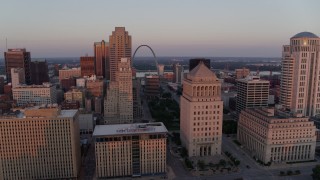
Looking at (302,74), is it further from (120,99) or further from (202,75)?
(120,99)

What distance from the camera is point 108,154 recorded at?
106375 mm

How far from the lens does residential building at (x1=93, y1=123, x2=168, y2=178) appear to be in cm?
10581

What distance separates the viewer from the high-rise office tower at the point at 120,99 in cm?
17075

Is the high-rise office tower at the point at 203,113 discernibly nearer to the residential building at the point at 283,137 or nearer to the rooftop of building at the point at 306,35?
the residential building at the point at 283,137

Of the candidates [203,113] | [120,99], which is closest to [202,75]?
[203,113]

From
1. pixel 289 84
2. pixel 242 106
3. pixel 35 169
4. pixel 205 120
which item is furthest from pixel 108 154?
pixel 289 84

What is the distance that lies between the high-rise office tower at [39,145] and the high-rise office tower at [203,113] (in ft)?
164

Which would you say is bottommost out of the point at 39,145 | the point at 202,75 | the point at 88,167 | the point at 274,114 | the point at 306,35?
the point at 88,167

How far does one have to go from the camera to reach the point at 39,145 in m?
103

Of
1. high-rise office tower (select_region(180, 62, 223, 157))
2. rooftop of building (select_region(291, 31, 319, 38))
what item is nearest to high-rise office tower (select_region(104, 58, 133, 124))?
high-rise office tower (select_region(180, 62, 223, 157))

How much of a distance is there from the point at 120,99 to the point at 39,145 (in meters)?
73.2

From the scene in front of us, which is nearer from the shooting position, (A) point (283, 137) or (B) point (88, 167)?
(B) point (88, 167)

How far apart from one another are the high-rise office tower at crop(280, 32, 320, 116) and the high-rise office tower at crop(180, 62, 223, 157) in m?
63.6

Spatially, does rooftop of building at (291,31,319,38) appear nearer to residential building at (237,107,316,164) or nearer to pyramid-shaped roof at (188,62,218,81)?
residential building at (237,107,316,164)
